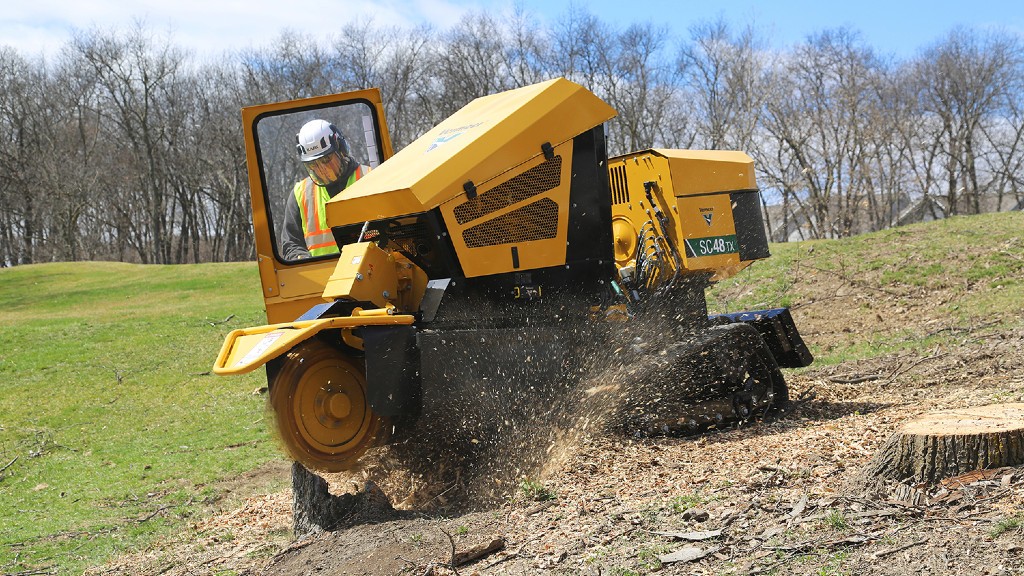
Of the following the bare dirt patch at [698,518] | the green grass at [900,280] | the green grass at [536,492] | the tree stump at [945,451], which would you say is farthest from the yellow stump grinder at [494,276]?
the green grass at [900,280]

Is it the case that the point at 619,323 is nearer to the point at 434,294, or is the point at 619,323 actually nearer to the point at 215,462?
the point at 434,294

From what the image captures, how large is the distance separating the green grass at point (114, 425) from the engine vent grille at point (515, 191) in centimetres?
325

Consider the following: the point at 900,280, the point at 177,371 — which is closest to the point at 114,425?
the point at 177,371

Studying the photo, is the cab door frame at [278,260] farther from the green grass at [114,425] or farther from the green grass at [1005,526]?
the green grass at [1005,526]

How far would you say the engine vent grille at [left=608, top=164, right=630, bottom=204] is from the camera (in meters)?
7.05

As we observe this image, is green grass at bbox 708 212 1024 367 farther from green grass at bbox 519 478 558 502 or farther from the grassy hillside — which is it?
green grass at bbox 519 478 558 502

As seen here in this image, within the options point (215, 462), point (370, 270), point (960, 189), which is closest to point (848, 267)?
point (215, 462)

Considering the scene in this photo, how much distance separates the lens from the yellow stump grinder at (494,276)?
529cm

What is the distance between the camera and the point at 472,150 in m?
5.64

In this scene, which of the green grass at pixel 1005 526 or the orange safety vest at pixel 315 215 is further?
the orange safety vest at pixel 315 215

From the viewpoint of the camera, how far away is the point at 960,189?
135 feet

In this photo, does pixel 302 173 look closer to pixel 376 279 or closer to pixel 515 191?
pixel 376 279

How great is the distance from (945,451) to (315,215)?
4.27 m

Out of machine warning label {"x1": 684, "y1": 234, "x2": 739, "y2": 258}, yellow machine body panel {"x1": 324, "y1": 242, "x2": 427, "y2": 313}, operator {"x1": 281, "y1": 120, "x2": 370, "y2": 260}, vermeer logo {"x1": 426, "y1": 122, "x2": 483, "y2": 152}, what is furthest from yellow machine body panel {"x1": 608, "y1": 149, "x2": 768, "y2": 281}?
operator {"x1": 281, "y1": 120, "x2": 370, "y2": 260}
